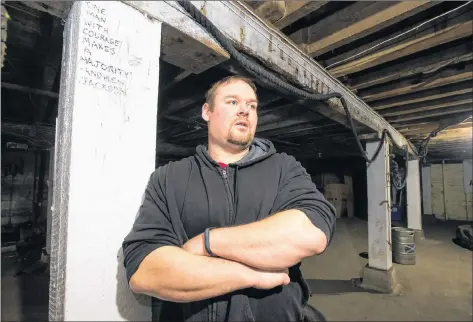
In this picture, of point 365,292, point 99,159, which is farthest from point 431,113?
point 99,159

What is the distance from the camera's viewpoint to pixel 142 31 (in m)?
1.35

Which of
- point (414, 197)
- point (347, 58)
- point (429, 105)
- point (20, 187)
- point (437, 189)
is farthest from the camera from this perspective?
point (437, 189)

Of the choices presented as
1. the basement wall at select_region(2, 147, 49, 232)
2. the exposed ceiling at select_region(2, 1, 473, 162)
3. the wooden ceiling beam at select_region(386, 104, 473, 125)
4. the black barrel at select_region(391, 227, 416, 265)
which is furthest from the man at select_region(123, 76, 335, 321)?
the basement wall at select_region(2, 147, 49, 232)

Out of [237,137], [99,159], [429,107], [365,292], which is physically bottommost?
[365,292]

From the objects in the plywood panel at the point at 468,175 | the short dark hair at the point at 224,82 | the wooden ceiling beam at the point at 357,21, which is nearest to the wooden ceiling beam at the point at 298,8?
the wooden ceiling beam at the point at 357,21

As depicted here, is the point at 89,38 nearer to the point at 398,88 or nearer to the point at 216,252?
the point at 216,252

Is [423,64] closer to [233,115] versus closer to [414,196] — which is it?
[233,115]

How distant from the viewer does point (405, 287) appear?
4.98m

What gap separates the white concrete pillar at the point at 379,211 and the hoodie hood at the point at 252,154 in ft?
13.5

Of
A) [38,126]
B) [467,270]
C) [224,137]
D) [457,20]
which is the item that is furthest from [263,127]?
[467,270]

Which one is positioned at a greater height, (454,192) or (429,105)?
(429,105)

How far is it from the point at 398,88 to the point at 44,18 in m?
4.05

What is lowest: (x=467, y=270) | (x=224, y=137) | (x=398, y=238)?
(x=467, y=270)

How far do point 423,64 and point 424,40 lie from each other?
549 mm
